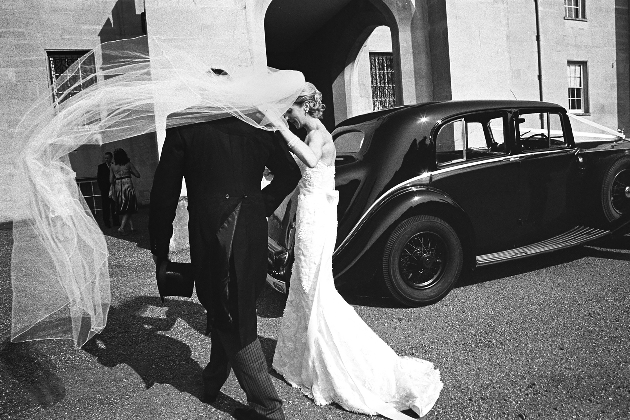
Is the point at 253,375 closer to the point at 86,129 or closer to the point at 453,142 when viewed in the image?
the point at 86,129

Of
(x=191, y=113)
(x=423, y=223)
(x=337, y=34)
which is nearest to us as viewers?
(x=191, y=113)

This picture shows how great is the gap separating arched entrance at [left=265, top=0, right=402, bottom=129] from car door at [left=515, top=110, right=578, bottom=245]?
540cm

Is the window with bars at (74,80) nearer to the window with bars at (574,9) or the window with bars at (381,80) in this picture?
the window with bars at (381,80)

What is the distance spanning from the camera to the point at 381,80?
1766cm

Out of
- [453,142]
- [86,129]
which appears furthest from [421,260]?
[86,129]

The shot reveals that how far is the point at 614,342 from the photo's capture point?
375 centimetres

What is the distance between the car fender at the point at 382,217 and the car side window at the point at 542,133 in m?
1.53

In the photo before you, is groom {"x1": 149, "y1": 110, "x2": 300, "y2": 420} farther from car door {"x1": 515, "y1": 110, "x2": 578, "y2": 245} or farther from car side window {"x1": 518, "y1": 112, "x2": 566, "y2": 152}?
car side window {"x1": 518, "y1": 112, "x2": 566, "y2": 152}

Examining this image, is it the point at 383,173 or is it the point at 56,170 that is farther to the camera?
the point at 383,173

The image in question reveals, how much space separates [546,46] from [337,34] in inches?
313

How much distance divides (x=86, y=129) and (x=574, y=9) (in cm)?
2078

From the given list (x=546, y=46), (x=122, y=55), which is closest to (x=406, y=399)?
(x=122, y=55)

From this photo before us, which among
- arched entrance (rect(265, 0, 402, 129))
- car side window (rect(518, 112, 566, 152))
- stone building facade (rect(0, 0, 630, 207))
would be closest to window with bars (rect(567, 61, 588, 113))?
stone building facade (rect(0, 0, 630, 207))

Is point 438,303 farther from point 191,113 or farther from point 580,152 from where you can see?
point 191,113
